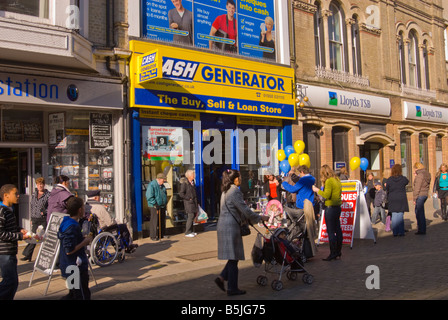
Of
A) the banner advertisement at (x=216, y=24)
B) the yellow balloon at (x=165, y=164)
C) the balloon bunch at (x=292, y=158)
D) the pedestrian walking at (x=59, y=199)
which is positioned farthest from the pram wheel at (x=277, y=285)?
the banner advertisement at (x=216, y=24)

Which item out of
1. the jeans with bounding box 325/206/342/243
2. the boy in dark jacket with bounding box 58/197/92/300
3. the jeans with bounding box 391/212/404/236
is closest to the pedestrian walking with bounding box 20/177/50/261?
the boy in dark jacket with bounding box 58/197/92/300

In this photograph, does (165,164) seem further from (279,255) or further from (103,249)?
(279,255)

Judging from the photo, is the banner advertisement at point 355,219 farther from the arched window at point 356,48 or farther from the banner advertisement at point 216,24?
the arched window at point 356,48

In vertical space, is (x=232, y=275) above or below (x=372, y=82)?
below

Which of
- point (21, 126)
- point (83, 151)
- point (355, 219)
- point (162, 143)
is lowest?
point (355, 219)

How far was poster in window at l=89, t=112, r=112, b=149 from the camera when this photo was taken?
36.9 feet

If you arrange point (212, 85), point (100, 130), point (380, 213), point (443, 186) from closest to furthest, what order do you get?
point (100, 130) < point (380, 213) < point (212, 85) < point (443, 186)

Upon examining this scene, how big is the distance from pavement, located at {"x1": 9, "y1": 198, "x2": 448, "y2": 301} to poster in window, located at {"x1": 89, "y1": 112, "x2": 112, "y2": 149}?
9.44 feet

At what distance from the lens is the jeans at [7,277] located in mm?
5051

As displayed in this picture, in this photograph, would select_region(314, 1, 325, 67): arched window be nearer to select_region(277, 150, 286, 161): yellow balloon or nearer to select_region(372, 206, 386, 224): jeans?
select_region(277, 150, 286, 161): yellow balloon

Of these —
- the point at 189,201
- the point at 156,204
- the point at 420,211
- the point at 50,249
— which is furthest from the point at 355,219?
the point at 50,249

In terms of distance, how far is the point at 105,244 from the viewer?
27.5 ft

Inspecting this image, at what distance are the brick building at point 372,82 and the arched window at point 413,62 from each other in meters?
0.05

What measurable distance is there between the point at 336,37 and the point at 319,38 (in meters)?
1.23
